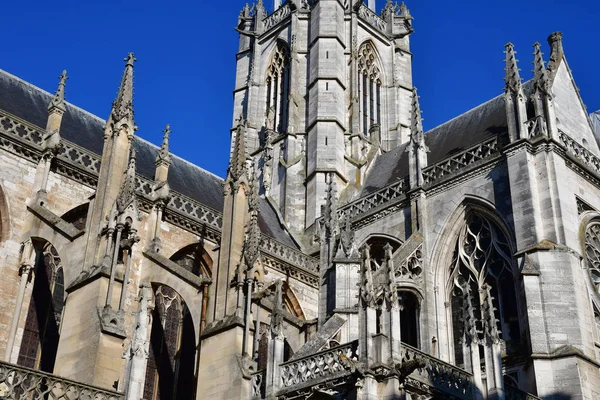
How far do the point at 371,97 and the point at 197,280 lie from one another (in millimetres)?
14187

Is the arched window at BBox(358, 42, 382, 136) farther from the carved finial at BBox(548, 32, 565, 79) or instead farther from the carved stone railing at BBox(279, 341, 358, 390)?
the carved stone railing at BBox(279, 341, 358, 390)

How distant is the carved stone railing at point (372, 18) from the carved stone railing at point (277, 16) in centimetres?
264

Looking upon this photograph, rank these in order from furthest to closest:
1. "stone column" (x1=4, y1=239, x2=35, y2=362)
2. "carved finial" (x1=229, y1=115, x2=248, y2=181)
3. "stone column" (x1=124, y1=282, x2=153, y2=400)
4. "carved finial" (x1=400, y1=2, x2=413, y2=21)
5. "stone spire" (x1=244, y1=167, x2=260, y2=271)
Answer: "carved finial" (x1=400, y1=2, x2=413, y2=21)
"carved finial" (x1=229, y1=115, x2=248, y2=181)
"stone spire" (x1=244, y1=167, x2=260, y2=271)
"stone column" (x1=4, y1=239, x2=35, y2=362)
"stone column" (x1=124, y1=282, x2=153, y2=400)

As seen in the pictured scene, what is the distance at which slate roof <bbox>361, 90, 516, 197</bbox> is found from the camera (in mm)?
20703

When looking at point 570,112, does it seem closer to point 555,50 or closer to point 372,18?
point 555,50

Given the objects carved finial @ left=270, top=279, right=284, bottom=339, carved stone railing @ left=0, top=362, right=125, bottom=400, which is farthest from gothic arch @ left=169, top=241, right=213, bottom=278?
carved stone railing @ left=0, top=362, right=125, bottom=400

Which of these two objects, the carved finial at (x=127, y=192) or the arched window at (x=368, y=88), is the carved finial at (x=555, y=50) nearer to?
the arched window at (x=368, y=88)

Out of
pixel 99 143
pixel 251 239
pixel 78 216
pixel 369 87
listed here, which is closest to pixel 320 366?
pixel 251 239

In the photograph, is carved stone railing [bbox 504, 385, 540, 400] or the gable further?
the gable

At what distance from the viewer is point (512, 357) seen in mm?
15594

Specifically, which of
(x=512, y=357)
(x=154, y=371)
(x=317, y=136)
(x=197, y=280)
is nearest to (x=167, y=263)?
(x=197, y=280)

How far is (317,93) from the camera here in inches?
1022

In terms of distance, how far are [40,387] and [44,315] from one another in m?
4.47

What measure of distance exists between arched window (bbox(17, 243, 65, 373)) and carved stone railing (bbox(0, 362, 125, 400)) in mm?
3496
